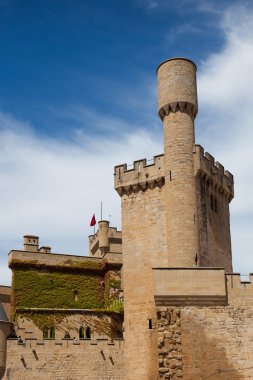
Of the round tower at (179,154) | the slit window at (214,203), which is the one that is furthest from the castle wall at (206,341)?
the slit window at (214,203)

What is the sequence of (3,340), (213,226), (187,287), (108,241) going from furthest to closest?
(108,241) → (213,226) → (3,340) → (187,287)

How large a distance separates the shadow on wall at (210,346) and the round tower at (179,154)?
10.5m

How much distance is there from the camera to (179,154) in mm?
37344

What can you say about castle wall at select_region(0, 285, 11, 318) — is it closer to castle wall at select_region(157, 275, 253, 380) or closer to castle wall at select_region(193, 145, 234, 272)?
castle wall at select_region(193, 145, 234, 272)

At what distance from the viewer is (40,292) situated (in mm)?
44031

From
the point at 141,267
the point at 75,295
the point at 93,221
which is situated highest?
the point at 93,221

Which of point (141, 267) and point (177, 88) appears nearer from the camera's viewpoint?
point (141, 267)

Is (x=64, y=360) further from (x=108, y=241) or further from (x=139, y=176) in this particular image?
(x=108, y=241)

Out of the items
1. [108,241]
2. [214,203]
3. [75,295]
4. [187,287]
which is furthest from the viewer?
[108,241]

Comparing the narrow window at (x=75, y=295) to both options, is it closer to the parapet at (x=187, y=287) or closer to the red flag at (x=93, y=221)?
the red flag at (x=93, y=221)

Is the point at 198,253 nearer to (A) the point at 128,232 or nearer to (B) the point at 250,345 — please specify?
(A) the point at 128,232

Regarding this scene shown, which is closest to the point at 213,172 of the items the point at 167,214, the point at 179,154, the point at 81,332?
the point at 179,154

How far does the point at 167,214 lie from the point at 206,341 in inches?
526

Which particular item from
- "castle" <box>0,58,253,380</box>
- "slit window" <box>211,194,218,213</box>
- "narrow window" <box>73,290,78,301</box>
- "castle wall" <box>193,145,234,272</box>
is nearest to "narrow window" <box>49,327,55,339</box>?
"castle" <box>0,58,253,380</box>
